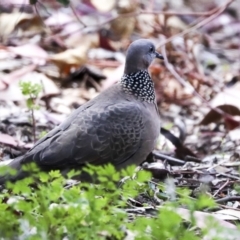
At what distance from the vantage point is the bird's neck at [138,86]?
14.1ft

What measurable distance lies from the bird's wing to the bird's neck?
20cm

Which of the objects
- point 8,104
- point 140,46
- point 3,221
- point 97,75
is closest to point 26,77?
point 8,104

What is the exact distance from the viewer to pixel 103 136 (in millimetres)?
3953

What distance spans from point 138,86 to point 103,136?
48 cm

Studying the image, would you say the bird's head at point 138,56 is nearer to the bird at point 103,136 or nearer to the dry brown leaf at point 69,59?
the bird at point 103,136

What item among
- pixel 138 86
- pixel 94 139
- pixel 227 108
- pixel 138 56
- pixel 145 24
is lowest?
pixel 227 108

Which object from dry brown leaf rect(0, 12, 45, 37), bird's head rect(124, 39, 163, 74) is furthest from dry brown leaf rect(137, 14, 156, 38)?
bird's head rect(124, 39, 163, 74)

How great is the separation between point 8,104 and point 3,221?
315cm

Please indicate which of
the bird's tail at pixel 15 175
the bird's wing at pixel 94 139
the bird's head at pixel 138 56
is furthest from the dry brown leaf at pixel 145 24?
the bird's tail at pixel 15 175

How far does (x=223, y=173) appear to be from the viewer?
443 cm

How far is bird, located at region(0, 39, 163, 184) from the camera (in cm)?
382

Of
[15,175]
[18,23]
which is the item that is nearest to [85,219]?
[15,175]

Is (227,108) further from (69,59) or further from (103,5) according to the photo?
(103,5)

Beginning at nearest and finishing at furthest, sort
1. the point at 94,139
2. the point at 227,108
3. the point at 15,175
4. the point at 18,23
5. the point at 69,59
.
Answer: the point at 15,175 < the point at 94,139 < the point at 227,108 < the point at 69,59 < the point at 18,23
